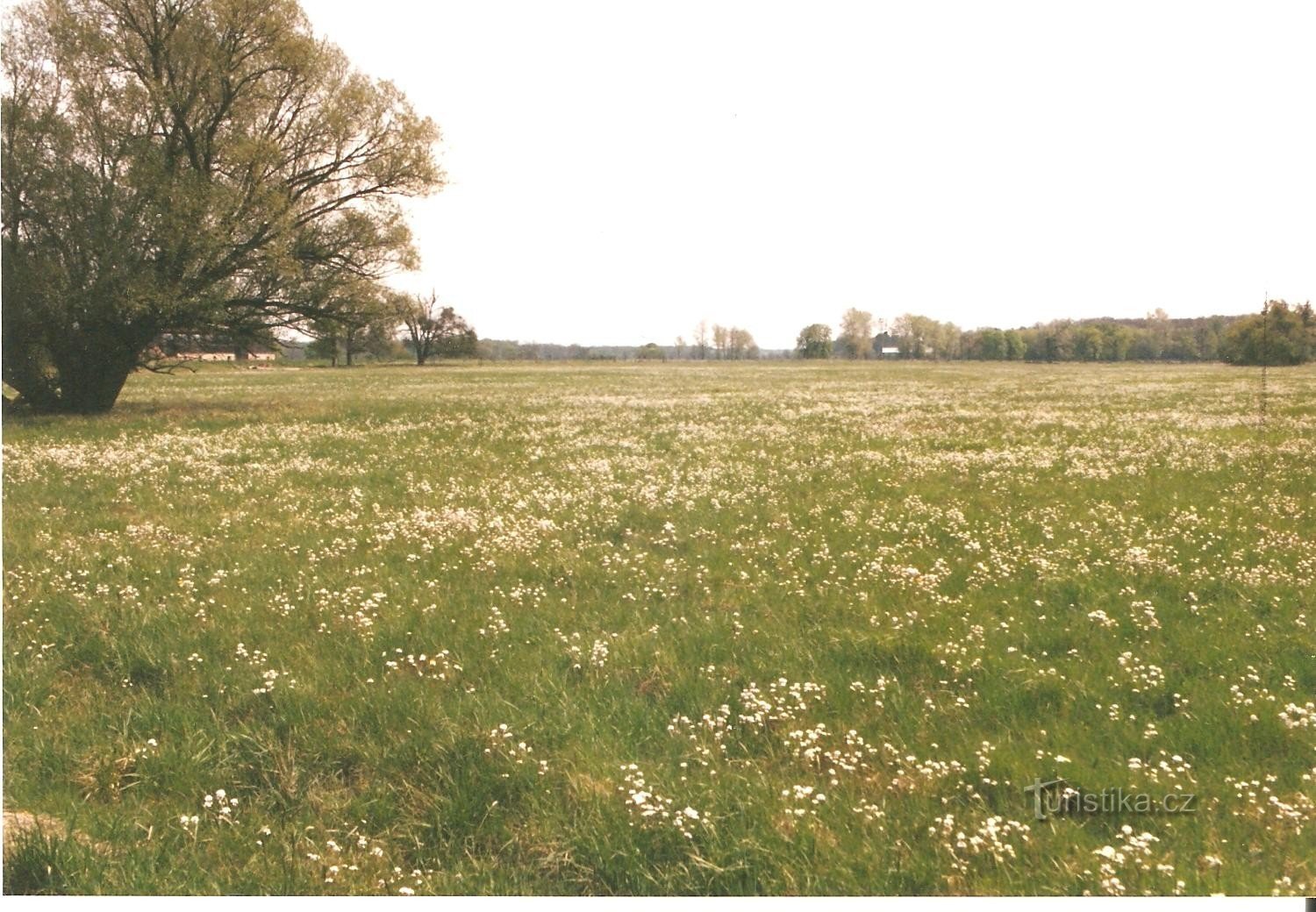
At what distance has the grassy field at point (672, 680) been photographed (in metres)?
3.18

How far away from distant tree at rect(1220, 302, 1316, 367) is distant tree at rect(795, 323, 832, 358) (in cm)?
365

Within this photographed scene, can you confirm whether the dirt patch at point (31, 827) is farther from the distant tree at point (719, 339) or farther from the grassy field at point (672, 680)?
the distant tree at point (719, 339)

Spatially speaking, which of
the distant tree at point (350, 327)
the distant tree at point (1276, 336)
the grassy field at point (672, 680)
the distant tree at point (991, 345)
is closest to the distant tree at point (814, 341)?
the grassy field at point (672, 680)

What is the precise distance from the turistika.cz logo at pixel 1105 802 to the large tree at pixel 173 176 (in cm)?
723

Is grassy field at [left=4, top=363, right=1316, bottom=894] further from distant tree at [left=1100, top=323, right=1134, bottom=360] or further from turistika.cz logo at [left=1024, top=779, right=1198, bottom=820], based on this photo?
distant tree at [left=1100, top=323, right=1134, bottom=360]

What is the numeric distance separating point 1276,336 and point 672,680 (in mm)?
5916

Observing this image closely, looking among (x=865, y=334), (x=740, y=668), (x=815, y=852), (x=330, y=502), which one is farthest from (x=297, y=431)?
(x=815, y=852)

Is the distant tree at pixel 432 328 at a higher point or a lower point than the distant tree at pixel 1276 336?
higher

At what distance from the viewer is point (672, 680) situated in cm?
450

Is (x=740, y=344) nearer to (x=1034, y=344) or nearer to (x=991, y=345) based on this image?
(x=991, y=345)

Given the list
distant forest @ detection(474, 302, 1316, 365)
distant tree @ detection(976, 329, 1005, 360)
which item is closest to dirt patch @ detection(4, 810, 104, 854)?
distant forest @ detection(474, 302, 1316, 365)

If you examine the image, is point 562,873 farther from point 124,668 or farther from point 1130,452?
point 1130,452

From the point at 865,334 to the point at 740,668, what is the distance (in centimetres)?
491

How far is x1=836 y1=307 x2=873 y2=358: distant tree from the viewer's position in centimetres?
735
